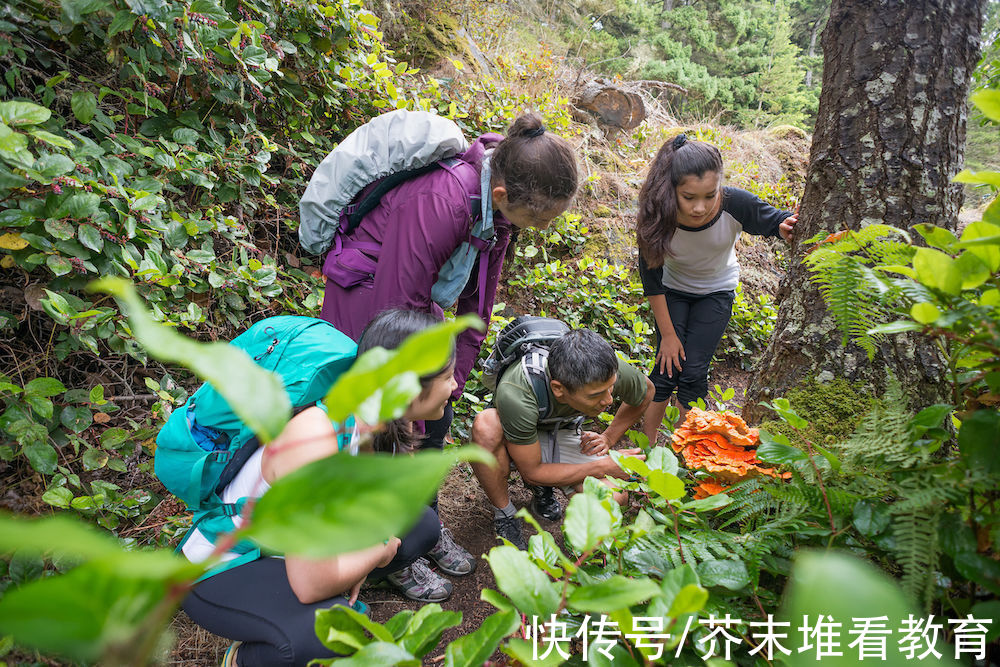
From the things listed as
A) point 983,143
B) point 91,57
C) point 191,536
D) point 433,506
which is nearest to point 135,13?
point 91,57

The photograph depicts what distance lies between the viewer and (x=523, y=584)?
0.75 meters

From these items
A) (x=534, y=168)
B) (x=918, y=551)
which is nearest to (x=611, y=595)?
(x=918, y=551)

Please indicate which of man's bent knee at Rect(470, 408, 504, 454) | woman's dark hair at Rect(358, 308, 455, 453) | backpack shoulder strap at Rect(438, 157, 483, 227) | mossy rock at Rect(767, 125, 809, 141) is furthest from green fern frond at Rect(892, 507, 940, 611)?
mossy rock at Rect(767, 125, 809, 141)

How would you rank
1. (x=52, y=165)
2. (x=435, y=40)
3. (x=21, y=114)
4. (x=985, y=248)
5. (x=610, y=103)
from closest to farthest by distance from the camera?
(x=985, y=248)
(x=21, y=114)
(x=52, y=165)
(x=435, y=40)
(x=610, y=103)

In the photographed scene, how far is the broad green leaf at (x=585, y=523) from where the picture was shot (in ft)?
2.48

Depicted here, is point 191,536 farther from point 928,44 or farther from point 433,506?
point 928,44

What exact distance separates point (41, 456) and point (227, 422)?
78 centimetres

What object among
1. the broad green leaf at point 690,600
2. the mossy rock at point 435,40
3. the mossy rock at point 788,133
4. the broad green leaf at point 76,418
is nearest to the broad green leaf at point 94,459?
the broad green leaf at point 76,418

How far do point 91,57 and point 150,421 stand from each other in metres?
1.75

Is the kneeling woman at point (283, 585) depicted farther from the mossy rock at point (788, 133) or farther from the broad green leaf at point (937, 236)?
the mossy rock at point (788, 133)

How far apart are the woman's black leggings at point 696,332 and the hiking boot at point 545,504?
1051mm

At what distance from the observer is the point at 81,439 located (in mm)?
2059

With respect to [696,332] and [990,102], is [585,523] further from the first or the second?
[696,332]

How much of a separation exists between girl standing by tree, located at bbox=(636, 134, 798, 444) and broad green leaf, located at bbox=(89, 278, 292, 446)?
2.68 meters
